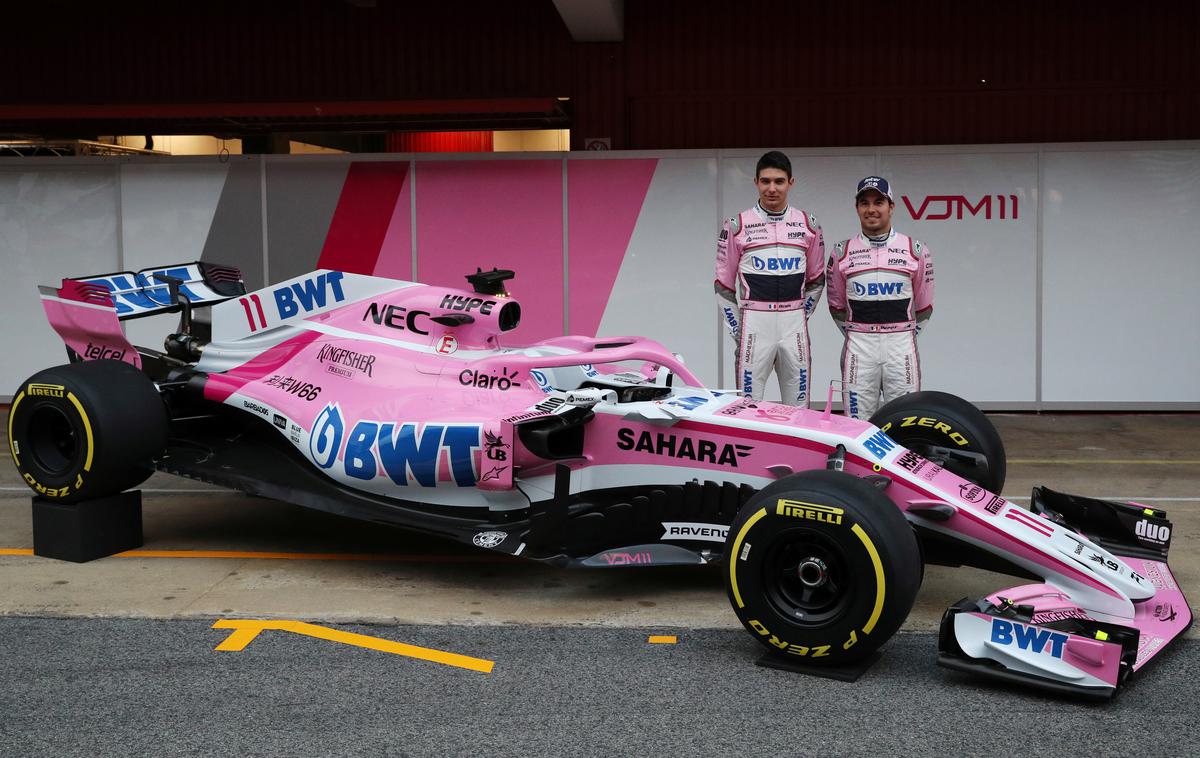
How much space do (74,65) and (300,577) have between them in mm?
9192

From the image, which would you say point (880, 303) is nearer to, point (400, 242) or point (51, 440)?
point (51, 440)

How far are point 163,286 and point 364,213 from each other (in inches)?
180

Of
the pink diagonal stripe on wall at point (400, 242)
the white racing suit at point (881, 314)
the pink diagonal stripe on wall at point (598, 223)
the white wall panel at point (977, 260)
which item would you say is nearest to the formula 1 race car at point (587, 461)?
the white racing suit at point (881, 314)

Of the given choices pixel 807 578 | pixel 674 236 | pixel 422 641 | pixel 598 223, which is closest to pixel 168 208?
pixel 598 223

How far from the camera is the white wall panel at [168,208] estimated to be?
12008 millimetres

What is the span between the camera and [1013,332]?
37.7ft

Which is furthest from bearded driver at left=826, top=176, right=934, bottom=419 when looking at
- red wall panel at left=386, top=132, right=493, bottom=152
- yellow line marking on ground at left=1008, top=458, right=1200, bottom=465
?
red wall panel at left=386, top=132, right=493, bottom=152

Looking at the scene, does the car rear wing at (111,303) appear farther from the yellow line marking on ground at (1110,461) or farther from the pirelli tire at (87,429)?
the yellow line marking on ground at (1110,461)

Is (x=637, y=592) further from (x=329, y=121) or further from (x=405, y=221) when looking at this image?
(x=329, y=121)

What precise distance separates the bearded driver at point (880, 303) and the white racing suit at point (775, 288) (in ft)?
0.97

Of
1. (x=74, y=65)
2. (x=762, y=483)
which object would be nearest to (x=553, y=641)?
(x=762, y=483)

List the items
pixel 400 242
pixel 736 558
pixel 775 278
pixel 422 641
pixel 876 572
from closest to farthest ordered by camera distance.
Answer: pixel 876 572 → pixel 736 558 → pixel 422 641 → pixel 775 278 → pixel 400 242

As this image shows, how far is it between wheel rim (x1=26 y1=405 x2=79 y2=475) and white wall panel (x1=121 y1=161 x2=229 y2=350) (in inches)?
217

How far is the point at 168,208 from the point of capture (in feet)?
39.5
